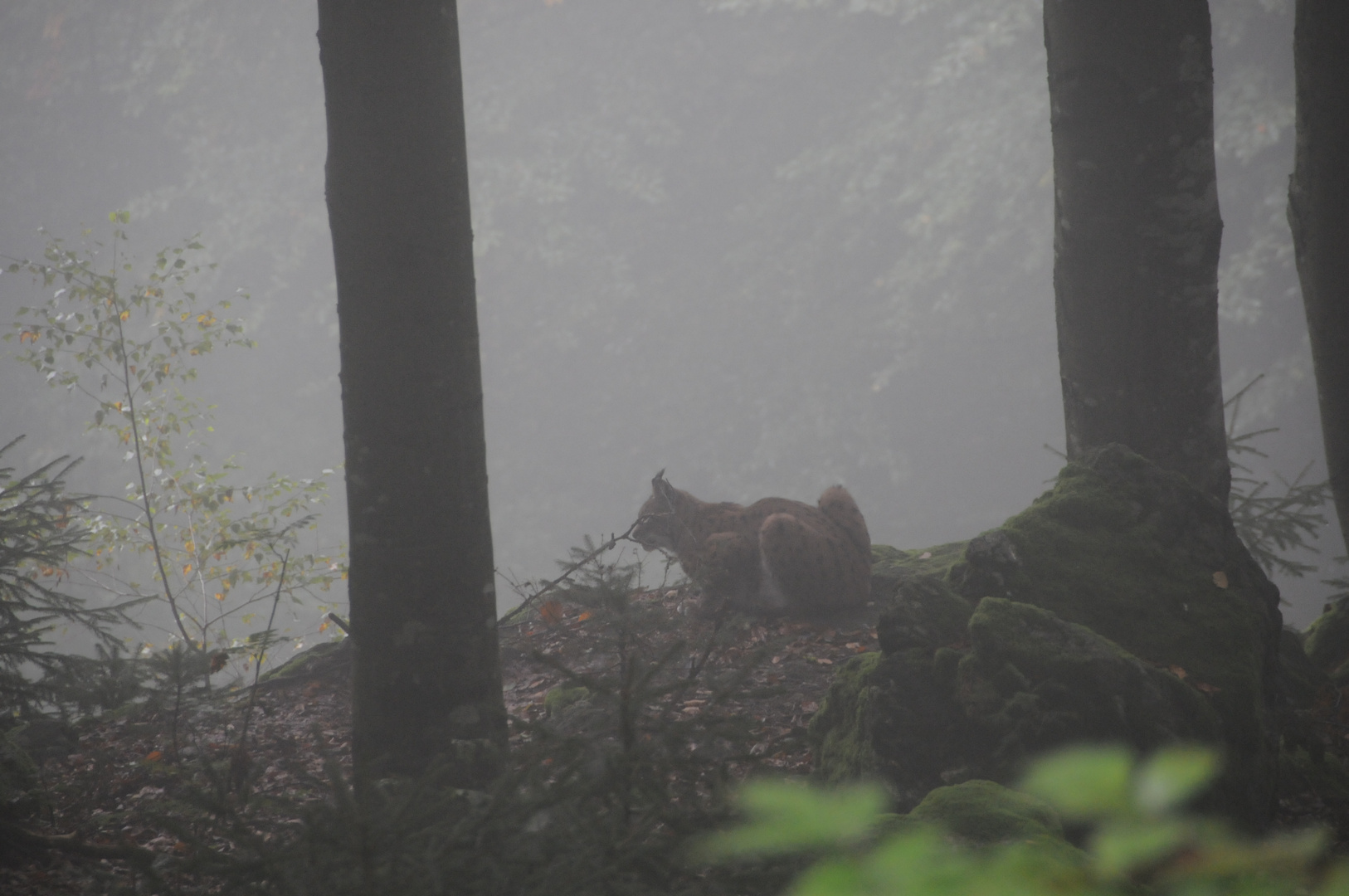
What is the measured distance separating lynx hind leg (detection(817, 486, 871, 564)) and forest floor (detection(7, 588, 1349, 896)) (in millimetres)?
674

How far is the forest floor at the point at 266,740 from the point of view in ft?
10.4

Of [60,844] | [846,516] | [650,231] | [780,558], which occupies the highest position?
[650,231]

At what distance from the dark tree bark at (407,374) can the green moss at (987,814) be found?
1.61 m

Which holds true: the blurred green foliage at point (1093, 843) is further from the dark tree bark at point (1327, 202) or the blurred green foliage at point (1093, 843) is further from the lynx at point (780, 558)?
the dark tree bark at point (1327, 202)

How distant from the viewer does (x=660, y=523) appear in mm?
7629

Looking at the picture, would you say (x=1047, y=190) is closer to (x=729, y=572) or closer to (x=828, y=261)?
(x=828, y=261)

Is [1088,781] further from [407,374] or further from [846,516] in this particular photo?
[846,516]

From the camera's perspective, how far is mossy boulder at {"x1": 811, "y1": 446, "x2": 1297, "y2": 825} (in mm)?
3527

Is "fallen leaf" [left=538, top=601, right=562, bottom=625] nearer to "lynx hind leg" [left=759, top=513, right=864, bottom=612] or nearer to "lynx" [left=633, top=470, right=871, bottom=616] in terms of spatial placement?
"lynx" [left=633, top=470, right=871, bottom=616]

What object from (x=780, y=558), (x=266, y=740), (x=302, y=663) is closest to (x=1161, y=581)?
(x=780, y=558)

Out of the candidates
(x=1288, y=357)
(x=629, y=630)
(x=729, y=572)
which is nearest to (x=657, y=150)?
(x=1288, y=357)

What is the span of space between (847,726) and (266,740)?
341 cm

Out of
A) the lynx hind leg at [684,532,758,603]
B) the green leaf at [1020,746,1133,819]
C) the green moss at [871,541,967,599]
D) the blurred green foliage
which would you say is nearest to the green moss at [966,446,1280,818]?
the green moss at [871,541,967,599]

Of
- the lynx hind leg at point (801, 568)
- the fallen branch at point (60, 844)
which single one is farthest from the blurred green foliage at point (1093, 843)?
the lynx hind leg at point (801, 568)
